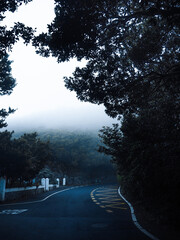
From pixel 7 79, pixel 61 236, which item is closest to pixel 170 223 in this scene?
pixel 61 236

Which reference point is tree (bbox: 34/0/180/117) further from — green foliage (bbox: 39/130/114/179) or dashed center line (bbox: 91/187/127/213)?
green foliage (bbox: 39/130/114/179)

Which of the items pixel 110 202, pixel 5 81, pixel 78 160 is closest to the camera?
pixel 110 202

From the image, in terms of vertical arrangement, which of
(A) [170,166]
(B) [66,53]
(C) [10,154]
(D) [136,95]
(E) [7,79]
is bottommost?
(A) [170,166]

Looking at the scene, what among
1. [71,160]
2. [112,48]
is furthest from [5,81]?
[71,160]

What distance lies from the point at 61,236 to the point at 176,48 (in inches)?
391

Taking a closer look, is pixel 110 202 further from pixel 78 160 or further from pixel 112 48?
pixel 78 160

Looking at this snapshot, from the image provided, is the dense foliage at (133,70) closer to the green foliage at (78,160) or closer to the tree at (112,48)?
the tree at (112,48)

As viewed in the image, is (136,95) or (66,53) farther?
(136,95)

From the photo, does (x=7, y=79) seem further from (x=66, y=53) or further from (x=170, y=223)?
(x=170, y=223)

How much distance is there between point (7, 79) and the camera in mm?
22422

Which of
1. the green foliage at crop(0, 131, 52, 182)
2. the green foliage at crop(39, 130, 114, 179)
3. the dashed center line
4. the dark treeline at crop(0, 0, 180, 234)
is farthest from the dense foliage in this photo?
the green foliage at crop(39, 130, 114, 179)

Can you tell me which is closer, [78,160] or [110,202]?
[110,202]

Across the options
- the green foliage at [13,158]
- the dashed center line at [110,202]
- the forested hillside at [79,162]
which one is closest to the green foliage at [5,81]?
the green foliage at [13,158]

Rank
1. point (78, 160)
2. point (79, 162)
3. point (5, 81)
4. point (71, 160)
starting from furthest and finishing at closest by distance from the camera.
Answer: point (79, 162), point (78, 160), point (71, 160), point (5, 81)
